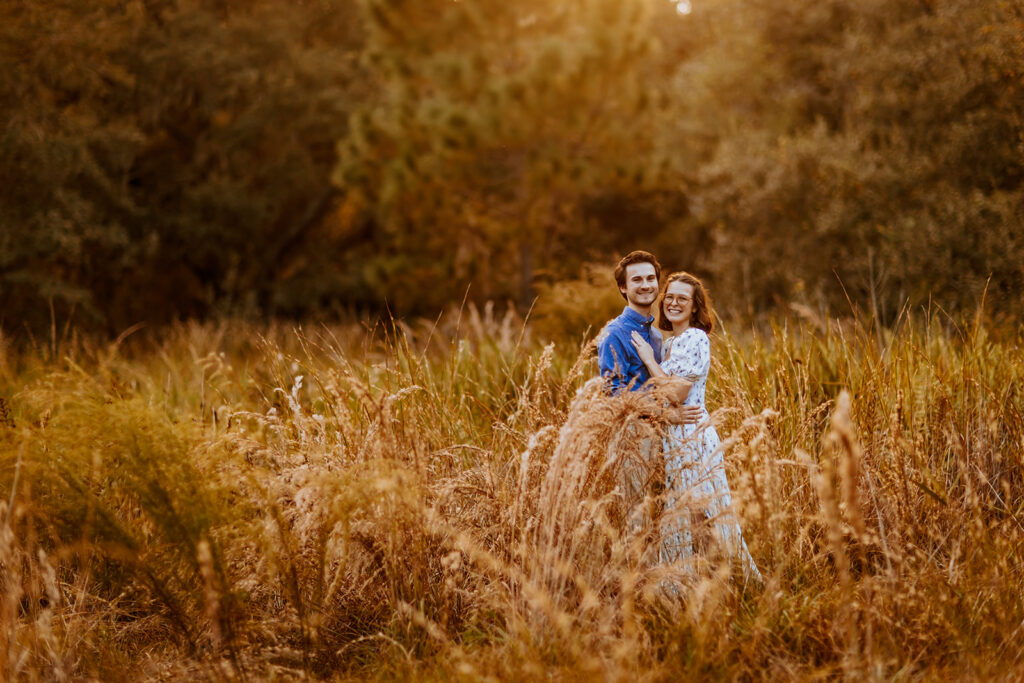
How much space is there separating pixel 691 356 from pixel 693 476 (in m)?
0.54

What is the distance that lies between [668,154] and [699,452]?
1247 centimetres

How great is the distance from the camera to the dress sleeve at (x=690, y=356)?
11.6 feet

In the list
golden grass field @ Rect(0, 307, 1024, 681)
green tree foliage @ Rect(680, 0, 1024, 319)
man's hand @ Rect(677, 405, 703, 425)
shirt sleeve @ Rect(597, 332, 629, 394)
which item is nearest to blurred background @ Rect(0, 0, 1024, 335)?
green tree foliage @ Rect(680, 0, 1024, 319)

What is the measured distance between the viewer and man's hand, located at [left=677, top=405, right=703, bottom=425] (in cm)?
351

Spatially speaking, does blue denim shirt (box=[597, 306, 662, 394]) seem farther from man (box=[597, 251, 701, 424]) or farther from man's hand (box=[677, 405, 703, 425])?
man's hand (box=[677, 405, 703, 425])

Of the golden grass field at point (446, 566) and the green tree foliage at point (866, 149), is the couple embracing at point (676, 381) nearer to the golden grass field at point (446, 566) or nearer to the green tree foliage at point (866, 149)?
the golden grass field at point (446, 566)

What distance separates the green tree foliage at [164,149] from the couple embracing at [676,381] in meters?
10.6

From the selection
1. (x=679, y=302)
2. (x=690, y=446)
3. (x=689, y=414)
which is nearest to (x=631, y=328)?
(x=679, y=302)

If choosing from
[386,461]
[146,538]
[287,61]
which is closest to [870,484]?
[386,461]

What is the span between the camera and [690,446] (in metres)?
3.34

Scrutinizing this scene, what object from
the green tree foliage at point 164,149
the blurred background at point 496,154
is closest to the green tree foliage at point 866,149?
the blurred background at point 496,154

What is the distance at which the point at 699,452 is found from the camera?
3.41 metres

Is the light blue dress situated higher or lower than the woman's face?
lower

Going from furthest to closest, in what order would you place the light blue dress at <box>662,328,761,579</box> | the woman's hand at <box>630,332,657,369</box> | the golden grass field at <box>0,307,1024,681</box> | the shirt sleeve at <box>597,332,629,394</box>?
the shirt sleeve at <box>597,332,629,394</box> < the woman's hand at <box>630,332,657,369</box> < the light blue dress at <box>662,328,761,579</box> < the golden grass field at <box>0,307,1024,681</box>
